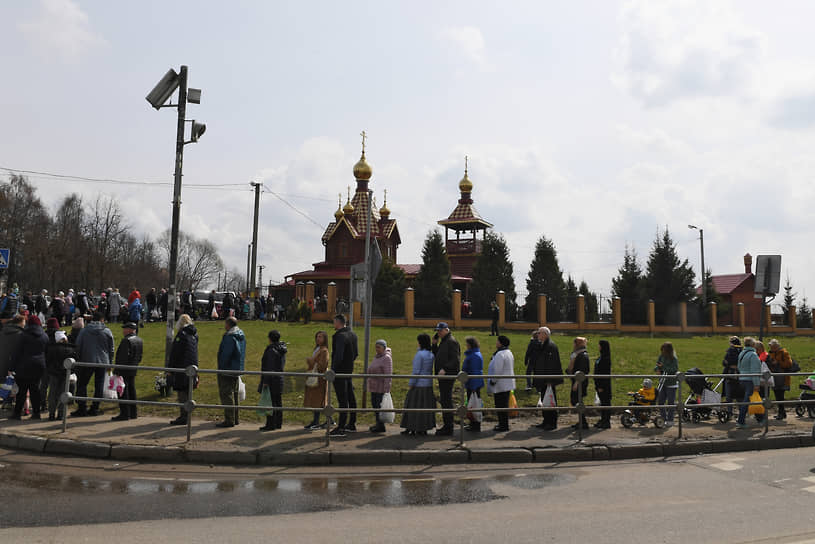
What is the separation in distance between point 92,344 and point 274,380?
357cm

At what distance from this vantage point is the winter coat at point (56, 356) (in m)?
11.0

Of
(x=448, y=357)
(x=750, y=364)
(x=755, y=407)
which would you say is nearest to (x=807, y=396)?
(x=755, y=407)

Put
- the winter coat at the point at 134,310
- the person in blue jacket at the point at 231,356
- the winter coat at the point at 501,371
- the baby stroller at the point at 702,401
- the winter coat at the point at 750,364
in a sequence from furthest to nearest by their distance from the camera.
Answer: the winter coat at the point at 134,310, the baby stroller at the point at 702,401, the winter coat at the point at 750,364, the winter coat at the point at 501,371, the person in blue jacket at the point at 231,356

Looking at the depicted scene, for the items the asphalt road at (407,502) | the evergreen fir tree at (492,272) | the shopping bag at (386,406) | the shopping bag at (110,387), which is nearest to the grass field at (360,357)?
the shopping bag at (110,387)

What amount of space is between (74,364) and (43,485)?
3165 mm

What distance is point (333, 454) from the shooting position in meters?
8.92

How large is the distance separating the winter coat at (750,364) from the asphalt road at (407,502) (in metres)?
3.08

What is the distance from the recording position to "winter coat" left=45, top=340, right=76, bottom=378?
11.0 metres

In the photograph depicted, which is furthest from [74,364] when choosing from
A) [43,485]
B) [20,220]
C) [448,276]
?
[20,220]

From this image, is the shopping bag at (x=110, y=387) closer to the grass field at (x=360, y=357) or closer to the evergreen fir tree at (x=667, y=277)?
the grass field at (x=360, y=357)

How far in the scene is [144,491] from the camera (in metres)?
7.02

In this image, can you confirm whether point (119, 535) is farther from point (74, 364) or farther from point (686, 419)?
point (686, 419)

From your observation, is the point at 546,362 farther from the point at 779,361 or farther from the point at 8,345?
the point at 8,345

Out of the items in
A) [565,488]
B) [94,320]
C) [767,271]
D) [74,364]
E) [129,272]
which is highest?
[129,272]
